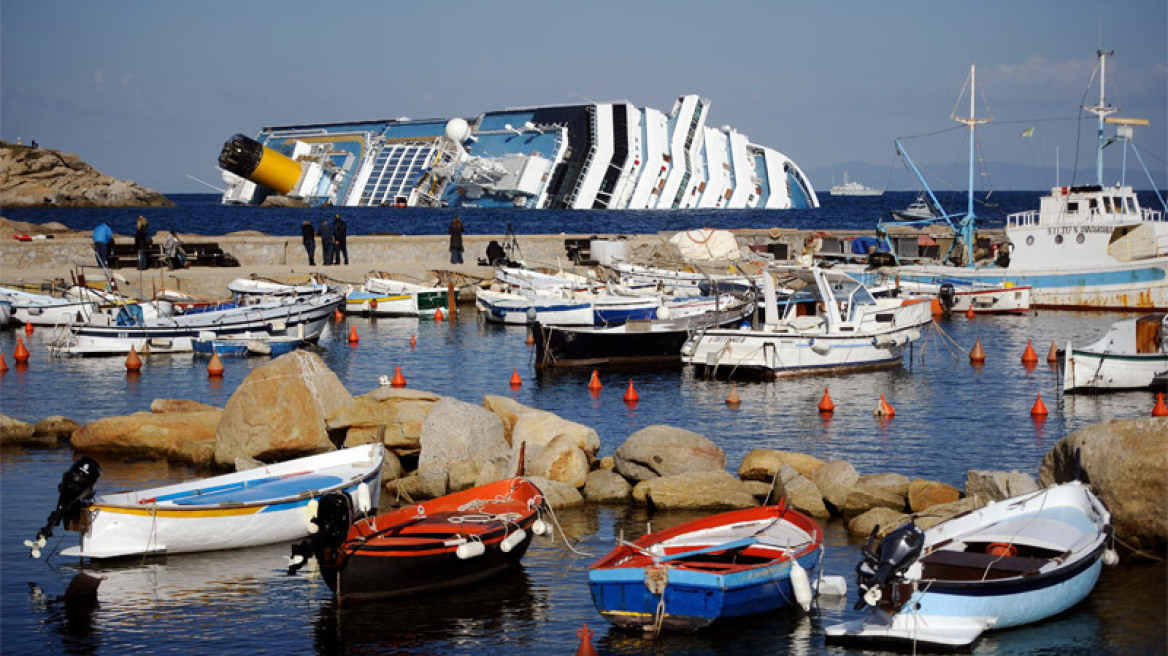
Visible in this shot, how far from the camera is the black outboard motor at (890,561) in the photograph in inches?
440

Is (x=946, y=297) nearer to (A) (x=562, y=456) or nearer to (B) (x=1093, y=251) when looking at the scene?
(B) (x=1093, y=251)

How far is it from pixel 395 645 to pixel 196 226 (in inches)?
3813

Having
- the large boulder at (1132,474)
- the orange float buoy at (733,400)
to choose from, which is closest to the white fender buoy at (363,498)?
the large boulder at (1132,474)

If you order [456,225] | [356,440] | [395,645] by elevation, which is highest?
[456,225]

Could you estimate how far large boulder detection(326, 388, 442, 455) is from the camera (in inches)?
722

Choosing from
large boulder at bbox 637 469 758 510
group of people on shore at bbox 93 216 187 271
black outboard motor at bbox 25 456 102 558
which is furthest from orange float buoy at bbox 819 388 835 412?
group of people on shore at bbox 93 216 187 271

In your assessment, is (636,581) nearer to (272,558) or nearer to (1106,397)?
(272,558)

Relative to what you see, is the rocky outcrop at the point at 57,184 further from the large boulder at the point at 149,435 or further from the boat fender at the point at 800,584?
the boat fender at the point at 800,584

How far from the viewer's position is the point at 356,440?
1834 centimetres

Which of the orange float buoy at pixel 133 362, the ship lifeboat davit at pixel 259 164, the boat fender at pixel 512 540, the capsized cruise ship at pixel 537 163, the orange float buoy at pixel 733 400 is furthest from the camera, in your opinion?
the ship lifeboat davit at pixel 259 164

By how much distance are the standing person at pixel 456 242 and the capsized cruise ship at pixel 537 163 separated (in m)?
52.8

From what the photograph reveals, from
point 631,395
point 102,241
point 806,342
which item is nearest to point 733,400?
point 631,395

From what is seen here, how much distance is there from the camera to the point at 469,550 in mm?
12703

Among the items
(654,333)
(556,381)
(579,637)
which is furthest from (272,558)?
(654,333)
